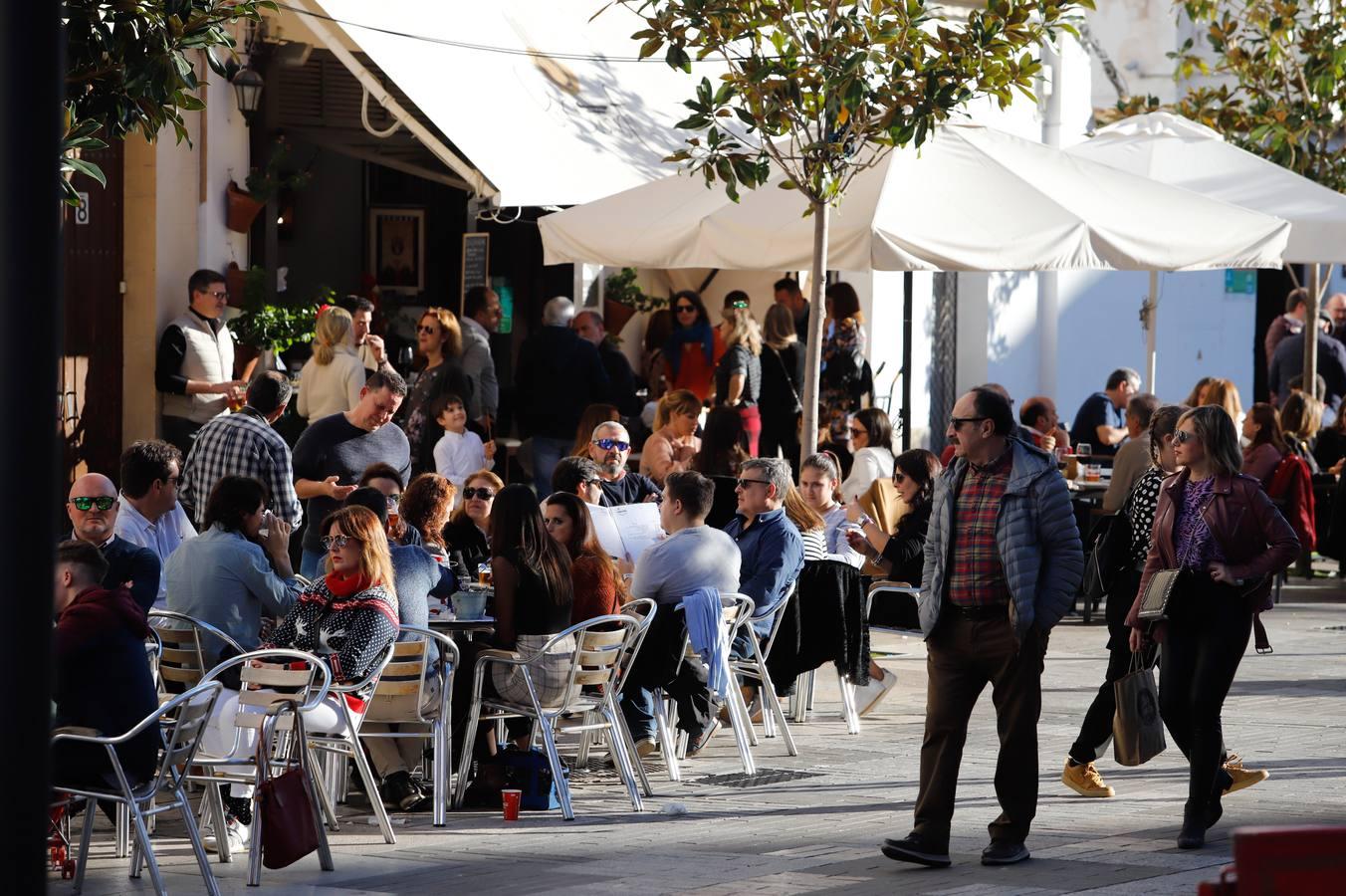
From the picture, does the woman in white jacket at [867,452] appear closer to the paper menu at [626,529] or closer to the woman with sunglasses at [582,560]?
the paper menu at [626,529]

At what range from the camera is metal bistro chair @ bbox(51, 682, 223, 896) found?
23.2 ft

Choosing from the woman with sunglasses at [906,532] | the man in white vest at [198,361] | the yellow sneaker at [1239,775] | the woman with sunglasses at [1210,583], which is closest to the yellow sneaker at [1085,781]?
the yellow sneaker at [1239,775]

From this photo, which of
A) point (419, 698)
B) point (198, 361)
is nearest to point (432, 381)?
point (198, 361)

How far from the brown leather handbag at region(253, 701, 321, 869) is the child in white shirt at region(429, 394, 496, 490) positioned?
5467mm

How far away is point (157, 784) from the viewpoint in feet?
23.9

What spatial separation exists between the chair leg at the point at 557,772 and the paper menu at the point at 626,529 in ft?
6.55

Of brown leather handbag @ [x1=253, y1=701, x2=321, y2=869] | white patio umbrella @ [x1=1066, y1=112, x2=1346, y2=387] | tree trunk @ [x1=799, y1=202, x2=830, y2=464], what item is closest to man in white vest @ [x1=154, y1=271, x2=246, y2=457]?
tree trunk @ [x1=799, y1=202, x2=830, y2=464]

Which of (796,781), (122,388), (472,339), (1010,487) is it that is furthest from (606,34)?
(1010,487)

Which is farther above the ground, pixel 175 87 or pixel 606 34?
pixel 606 34

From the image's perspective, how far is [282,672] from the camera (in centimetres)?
793

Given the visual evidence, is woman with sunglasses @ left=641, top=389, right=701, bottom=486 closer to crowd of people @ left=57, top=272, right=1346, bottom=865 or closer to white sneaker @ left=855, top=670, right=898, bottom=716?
crowd of people @ left=57, top=272, right=1346, bottom=865

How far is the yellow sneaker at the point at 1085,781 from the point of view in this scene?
9320 millimetres

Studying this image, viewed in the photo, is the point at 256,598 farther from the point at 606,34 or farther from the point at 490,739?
the point at 606,34

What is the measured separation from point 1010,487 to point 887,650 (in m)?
6.47
